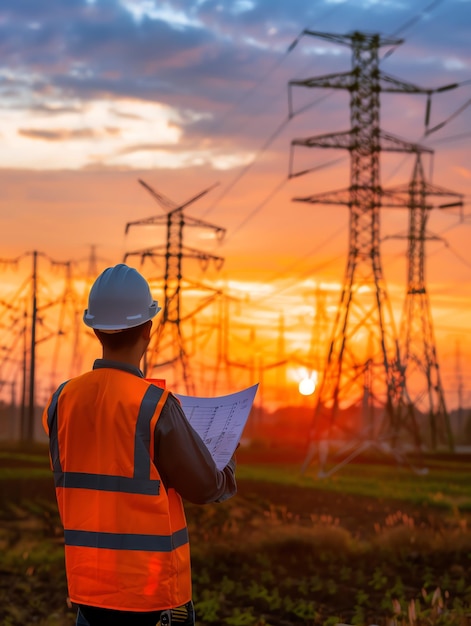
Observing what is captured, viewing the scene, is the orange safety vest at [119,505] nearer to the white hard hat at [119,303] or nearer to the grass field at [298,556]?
the white hard hat at [119,303]

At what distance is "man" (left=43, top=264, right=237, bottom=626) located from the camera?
11.4ft

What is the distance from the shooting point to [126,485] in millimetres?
3494

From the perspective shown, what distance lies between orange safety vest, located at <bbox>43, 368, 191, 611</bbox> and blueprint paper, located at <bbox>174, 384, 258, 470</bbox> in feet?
0.88

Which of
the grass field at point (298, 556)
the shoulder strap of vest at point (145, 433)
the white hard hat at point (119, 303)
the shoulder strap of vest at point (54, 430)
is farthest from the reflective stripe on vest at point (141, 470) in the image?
the grass field at point (298, 556)

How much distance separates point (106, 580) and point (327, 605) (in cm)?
832

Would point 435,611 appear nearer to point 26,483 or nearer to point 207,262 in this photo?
point 26,483

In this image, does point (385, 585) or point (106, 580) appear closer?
point (106, 580)

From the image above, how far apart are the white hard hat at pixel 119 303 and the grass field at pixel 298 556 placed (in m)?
4.36

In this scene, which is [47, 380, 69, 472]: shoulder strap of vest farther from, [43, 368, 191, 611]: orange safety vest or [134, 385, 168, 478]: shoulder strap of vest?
[134, 385, 168, 478]: shoulder strap of vest

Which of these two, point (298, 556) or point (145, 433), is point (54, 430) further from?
point (298, 556)

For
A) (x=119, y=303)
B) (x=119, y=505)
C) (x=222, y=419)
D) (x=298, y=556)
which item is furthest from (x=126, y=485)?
(x=298, y=556)

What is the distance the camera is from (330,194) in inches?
1041

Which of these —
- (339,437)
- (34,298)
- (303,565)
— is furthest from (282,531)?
(34,298)

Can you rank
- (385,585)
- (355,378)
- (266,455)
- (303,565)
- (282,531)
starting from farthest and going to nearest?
(266,455), (355,378), (282,531), (303,565), (385,585)
